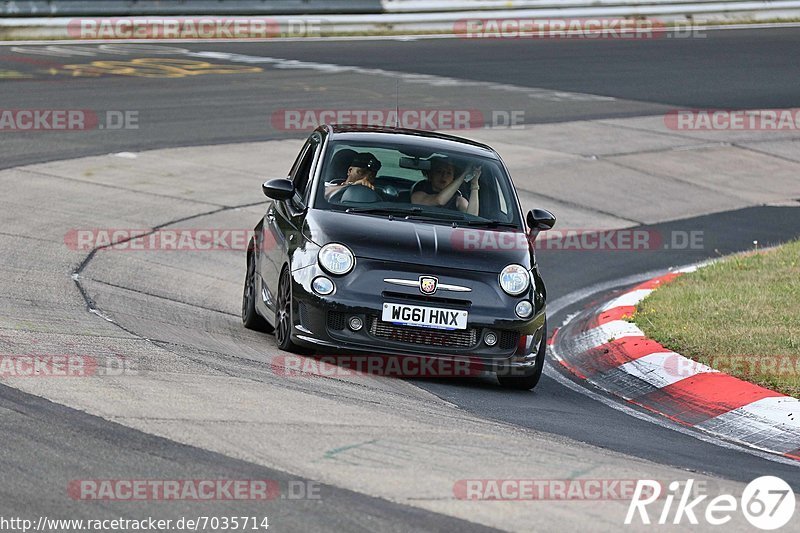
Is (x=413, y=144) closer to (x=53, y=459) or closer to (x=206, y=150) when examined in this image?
(x=53, y=459)

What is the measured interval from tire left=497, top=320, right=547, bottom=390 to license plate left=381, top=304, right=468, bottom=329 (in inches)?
22.5

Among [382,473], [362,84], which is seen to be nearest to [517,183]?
[362,84]

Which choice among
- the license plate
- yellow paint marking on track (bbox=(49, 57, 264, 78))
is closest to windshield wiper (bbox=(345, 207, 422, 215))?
the license plate

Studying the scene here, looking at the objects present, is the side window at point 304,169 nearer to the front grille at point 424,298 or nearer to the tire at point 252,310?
the tire at point 252,310

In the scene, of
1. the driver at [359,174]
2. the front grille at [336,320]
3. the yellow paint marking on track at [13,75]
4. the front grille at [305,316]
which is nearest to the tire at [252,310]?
the driver at [359,174]

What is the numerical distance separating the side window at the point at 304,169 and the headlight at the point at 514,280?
1.69m

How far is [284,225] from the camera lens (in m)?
9.52

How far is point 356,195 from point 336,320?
1.21m

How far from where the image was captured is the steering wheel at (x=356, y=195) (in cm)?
937

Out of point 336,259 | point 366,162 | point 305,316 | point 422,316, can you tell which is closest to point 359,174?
point 366,162

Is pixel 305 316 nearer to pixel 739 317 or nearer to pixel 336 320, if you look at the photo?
pixel 336 320

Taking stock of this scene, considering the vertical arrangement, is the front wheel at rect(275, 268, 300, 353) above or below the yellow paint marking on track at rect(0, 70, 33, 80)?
below

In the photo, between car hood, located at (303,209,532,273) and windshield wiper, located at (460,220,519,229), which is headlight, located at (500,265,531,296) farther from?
windshield wiper, located at (460,220,519,229)

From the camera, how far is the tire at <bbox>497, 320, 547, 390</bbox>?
28.9 feet
